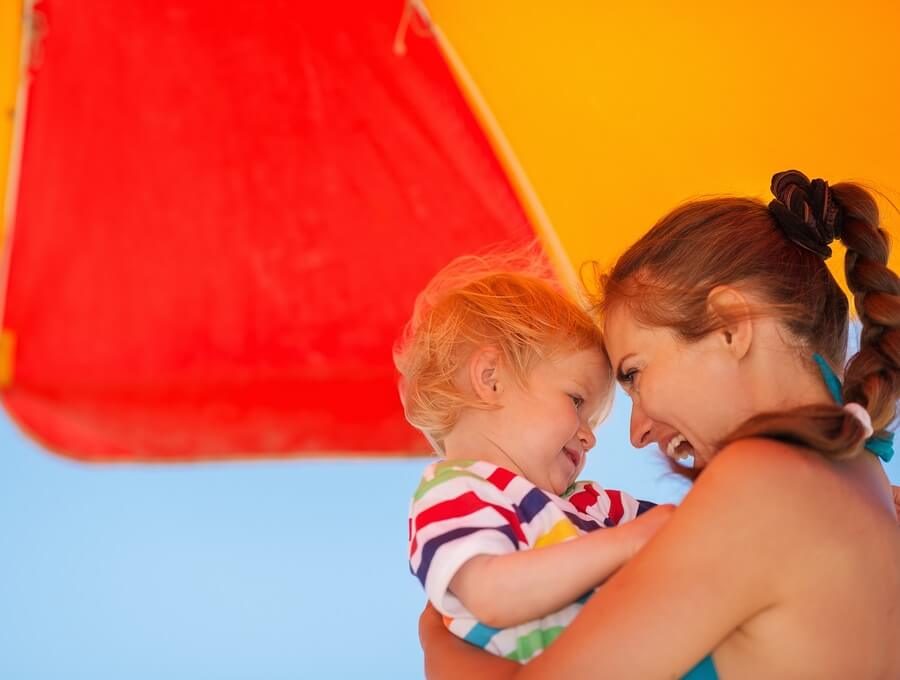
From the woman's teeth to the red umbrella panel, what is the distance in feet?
3.61

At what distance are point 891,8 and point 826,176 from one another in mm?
309

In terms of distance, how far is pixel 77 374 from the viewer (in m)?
2.23

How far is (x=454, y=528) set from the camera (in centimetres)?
109

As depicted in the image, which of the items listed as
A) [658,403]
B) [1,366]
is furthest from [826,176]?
[1,366]

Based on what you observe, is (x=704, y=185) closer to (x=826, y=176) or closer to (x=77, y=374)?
(x=826, y=176)

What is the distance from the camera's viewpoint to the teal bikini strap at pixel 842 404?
1.12 metres

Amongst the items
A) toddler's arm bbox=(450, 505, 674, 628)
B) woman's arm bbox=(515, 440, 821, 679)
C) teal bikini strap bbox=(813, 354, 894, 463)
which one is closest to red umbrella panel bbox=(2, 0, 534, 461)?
teal bikini strap bbox=(813, 354, 894, 463)

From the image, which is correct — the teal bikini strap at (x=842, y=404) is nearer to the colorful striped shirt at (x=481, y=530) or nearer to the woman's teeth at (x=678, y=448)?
the woman's teeth at (x=678, y=448)

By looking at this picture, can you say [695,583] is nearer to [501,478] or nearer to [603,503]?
[501,478]

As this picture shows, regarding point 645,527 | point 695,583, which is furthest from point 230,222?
point 695,583

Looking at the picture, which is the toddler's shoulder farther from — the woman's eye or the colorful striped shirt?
the woman's eye

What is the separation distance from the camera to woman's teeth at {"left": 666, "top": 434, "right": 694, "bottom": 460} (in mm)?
1241

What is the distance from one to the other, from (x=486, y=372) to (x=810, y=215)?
0.38 m

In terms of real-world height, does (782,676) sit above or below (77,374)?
above
